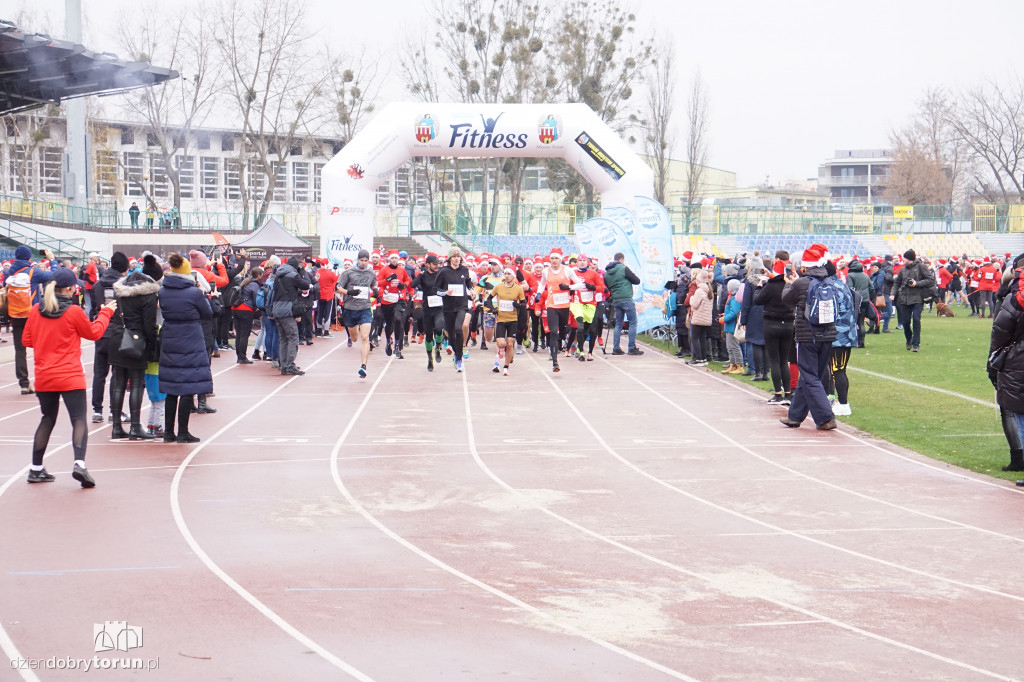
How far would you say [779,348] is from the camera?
1448 cm

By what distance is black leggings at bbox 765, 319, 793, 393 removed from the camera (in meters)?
14.1

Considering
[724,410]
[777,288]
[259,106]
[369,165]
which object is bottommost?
[724,410]

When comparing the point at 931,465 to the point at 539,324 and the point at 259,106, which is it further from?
the point at 259,106

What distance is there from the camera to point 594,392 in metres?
16.4

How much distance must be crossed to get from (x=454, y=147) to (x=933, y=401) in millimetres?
19994

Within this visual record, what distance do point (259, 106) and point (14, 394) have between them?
43420 millimetres

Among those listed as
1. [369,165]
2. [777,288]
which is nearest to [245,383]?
[777,288]

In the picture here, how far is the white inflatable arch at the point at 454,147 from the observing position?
3212cm

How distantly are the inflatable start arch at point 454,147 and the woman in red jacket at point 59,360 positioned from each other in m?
23.0

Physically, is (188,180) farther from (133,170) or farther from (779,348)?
(779,348)

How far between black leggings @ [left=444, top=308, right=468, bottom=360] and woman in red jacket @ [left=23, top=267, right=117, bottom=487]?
30.8 feet

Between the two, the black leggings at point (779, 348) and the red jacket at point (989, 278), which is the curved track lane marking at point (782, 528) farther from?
the red jacket at point (989, 278)

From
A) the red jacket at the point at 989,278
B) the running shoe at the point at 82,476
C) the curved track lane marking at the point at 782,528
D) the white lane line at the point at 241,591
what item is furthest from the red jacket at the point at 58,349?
the red jacket at the point at 989,278

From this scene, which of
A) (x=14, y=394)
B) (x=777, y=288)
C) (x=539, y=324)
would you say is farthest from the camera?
(x=539, y=324)
